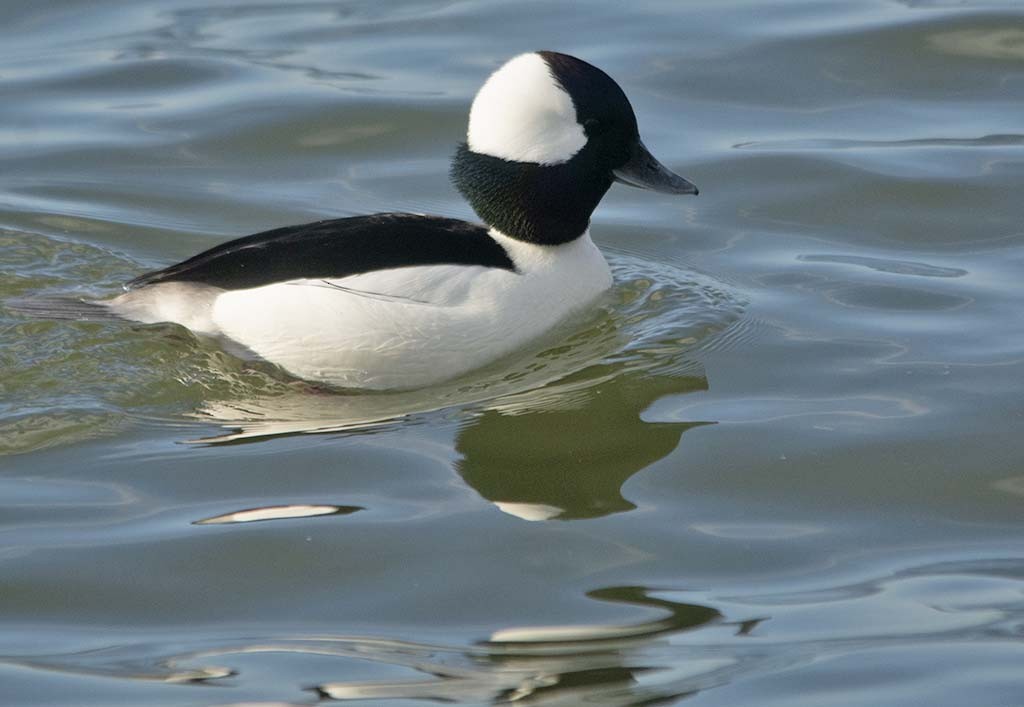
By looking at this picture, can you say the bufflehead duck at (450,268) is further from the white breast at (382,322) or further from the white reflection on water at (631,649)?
the white reflection on water at (631,649)

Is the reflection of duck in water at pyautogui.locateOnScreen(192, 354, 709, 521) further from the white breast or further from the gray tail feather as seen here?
the gray tail feather

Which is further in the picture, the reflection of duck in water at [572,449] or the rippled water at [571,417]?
the reflection of duck in water at [572,449]

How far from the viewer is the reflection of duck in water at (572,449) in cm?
636

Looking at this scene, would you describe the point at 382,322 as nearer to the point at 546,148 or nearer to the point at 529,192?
the point at 529,192

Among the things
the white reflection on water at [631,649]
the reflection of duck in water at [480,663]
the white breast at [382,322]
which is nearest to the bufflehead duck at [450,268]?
the white breast at [382,322]

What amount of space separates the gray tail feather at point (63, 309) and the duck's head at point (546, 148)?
173 cm

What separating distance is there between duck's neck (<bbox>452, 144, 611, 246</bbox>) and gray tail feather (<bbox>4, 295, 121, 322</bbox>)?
173cm

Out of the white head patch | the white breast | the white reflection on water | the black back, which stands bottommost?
the white reflection on water

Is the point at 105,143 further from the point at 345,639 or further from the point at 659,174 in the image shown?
the point at 345,639

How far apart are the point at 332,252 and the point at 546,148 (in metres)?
1.10

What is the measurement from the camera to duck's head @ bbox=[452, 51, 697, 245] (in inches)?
294

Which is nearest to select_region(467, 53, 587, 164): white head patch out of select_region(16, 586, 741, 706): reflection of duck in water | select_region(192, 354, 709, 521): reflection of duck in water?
select_region(192, 354, 709, 521): reflection of duck in water

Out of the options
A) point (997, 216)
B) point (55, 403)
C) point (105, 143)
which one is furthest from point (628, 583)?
A: point (105, 143)

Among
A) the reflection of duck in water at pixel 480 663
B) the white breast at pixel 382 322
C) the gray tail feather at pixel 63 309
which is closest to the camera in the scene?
Answer: the reflection of duck in water at pixel 480 663
